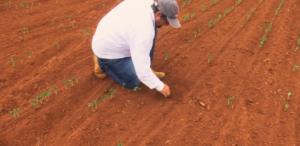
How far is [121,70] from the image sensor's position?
3389 millimetres

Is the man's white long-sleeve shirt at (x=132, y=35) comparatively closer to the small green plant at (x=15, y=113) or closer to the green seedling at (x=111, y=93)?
the green seedling at (x=111, y=93)

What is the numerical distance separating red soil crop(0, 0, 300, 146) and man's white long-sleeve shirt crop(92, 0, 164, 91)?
65 cm

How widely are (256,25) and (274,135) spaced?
8.56 feet

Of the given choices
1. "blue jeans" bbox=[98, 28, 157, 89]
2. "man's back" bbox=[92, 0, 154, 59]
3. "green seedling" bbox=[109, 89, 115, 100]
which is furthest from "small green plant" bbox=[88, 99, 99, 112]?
"man's back" bbox=[92, 0, 154, 59]

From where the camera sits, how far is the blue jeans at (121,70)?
3338mm

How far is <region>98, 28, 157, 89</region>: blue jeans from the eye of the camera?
11.0 ft

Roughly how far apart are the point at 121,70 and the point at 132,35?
86cm

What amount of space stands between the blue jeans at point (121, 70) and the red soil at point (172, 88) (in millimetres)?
150

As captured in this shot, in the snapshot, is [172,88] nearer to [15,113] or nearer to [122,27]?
[122,27]

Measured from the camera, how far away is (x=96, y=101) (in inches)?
128

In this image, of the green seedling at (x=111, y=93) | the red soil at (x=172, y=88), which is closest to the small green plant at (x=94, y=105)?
the red soil at (x=172, y=88)

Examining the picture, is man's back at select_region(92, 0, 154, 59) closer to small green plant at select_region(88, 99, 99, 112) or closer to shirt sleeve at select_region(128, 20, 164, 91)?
shirt sleeve at select_region(128, 20, 164, 91)

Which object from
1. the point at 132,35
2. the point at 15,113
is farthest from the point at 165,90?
the point at 15,113

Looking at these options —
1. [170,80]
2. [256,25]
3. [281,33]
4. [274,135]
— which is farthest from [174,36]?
[274,135]
